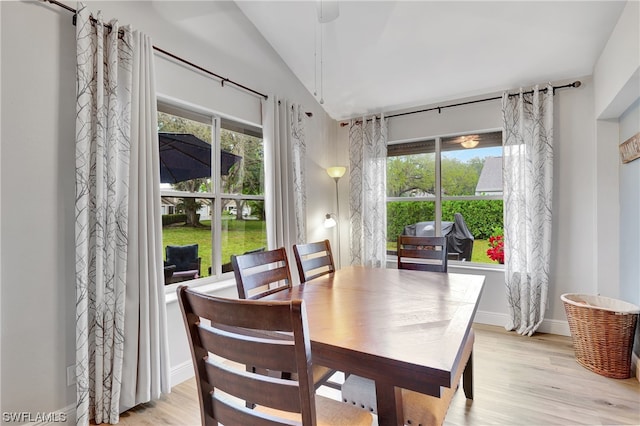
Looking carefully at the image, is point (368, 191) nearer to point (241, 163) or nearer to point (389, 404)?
point (241, 163)

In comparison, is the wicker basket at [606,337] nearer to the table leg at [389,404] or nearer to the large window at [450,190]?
the large window at [450,190]

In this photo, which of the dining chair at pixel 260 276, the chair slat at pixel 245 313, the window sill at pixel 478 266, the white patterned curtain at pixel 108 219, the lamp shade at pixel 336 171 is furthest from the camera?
the lamp shade at pixel 336 171

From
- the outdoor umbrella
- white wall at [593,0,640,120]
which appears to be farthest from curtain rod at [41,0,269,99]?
white wall at [593,0,640,120]

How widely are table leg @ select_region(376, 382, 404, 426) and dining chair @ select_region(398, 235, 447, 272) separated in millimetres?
1474

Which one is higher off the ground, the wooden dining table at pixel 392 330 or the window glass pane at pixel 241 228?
the window glass pane at pixel 241 228

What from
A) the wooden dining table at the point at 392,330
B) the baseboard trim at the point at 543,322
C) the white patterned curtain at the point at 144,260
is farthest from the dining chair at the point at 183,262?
the baseboard trim at the point at 543,322

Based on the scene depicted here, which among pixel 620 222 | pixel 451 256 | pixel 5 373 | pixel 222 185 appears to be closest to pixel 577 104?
pixel 620 222

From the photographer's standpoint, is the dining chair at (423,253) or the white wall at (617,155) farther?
the dining chair at (423,253)

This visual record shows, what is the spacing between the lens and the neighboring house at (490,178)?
337 centimetres

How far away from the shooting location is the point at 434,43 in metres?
2.74

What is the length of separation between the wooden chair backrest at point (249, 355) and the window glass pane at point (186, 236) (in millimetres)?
1687

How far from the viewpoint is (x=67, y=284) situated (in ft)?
5.79

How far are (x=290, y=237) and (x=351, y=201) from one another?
1154mm

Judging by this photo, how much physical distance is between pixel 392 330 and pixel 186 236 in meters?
2.01
